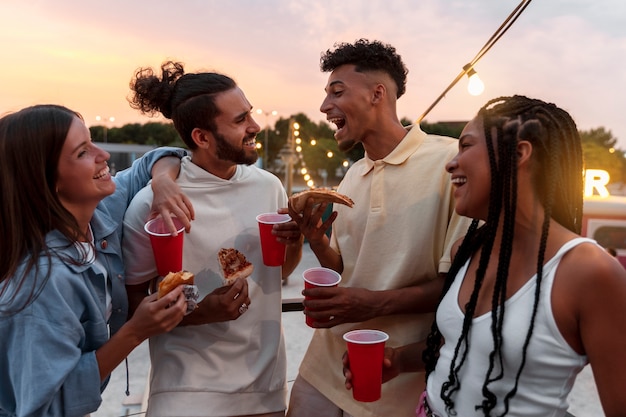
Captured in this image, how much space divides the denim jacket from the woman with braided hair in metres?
1.33

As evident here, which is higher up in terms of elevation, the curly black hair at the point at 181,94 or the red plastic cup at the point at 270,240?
the curly black hair at the point at 181,94

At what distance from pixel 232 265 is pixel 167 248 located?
31 cm

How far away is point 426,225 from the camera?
7.36ft

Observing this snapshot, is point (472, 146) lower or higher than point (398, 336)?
higher

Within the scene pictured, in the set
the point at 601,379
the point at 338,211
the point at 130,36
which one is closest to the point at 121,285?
the point at 338,211

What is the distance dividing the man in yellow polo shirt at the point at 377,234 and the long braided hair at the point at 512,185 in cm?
53

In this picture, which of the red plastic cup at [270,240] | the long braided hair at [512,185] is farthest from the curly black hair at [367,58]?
the long braided hair at [512,185]

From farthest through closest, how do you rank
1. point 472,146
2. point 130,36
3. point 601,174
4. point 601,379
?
point 130,36, point 601,174, point 472,146, point 601,379

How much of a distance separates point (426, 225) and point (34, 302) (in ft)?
5.39

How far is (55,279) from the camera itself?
5.70ft

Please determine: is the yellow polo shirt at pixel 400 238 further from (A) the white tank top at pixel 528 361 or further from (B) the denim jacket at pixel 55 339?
(B) the denim jacket at pixel 55 339

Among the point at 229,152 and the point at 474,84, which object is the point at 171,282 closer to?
the point at 229,152

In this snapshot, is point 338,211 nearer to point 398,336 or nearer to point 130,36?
point 398,336

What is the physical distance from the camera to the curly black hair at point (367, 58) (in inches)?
102
